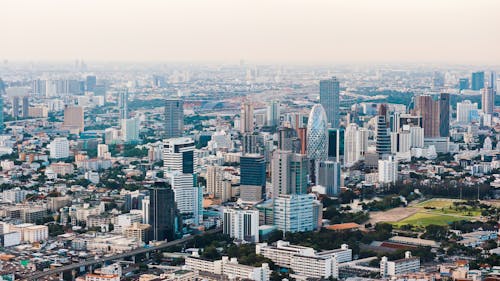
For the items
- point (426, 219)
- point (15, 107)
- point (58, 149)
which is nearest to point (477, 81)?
point (58, 149)

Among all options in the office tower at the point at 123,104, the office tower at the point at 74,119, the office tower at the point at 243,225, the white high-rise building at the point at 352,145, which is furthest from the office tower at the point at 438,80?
the office tower at the point at 243,225

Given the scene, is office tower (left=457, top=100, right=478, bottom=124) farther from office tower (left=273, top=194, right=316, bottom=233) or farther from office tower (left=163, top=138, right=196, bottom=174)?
office tower (left=273, top=194, right=316, bottom=233)

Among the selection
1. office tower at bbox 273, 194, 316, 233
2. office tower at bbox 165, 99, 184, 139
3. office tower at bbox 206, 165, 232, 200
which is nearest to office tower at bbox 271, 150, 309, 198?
office tower at bbox 273, 194, 316, 233

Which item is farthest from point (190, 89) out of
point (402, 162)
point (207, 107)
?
point (402, 162)

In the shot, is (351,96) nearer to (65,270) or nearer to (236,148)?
(236,148)

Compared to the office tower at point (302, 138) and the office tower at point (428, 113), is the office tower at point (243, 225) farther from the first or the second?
the office tower at point (428, 113)

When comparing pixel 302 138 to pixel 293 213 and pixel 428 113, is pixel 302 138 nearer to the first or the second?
pixel 293 213
